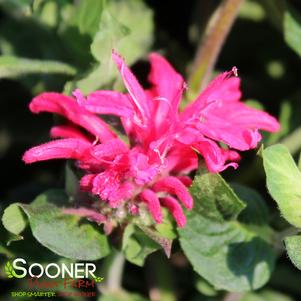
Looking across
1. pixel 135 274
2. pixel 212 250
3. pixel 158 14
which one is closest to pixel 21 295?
Answer: pixel 135 274

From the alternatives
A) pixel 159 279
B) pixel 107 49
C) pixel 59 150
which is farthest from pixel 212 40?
pixel 159 279

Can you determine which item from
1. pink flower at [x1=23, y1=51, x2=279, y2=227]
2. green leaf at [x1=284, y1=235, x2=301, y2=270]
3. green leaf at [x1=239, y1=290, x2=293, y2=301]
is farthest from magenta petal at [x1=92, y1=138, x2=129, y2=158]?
green leaf at [x1=239, y1=290, x2=293, y2=301]

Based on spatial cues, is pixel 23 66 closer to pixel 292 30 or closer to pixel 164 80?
pixel 164 80

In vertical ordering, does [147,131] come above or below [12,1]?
below

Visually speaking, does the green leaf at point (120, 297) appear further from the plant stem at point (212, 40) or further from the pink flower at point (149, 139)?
the plant stem at point (212, 40)

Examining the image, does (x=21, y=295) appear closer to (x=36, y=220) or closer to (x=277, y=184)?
(x=36, y=220)

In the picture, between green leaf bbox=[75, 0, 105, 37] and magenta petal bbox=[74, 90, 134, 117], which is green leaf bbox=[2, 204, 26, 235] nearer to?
magenta petal bbox=[74, 90, 134, 117]

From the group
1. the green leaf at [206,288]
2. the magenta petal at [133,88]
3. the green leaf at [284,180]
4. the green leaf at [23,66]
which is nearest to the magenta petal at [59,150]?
the magenta petal at [133,88]
